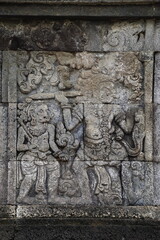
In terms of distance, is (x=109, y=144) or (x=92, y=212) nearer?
(x=92, y=212)

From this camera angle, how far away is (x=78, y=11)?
807 cm

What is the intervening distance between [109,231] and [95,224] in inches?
6.7

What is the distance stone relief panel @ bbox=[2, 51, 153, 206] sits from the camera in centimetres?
818

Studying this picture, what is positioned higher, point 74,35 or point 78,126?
point 74,35

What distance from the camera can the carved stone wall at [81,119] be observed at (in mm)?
8156

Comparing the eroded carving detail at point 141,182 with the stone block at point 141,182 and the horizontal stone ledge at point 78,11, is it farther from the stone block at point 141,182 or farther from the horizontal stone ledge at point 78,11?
the horizontal stone ledge at point 78,11

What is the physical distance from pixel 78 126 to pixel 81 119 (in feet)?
0.29

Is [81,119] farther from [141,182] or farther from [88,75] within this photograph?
[141,182]

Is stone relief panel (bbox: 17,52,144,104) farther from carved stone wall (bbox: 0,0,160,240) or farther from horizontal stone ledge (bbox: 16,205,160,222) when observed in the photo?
horizontal stone ledge (bbox: 16,205,160,222)

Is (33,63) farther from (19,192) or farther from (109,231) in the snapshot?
(109,231)

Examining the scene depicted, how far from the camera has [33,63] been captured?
8.25 meters

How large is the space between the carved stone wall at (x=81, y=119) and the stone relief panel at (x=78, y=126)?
0.04 ft

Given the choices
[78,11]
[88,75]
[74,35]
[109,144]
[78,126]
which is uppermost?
[78,11]

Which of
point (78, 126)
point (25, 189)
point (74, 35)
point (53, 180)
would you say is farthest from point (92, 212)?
point (74, 35)
